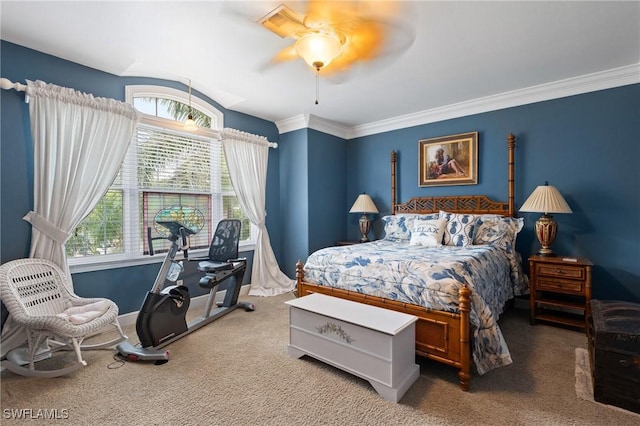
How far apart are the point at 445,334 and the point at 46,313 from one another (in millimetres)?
3082

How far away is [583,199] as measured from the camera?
3334 millimetres

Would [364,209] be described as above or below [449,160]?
below

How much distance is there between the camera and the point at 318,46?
2.20 metres

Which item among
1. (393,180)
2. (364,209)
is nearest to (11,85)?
(364,209)

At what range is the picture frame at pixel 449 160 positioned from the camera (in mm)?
4055

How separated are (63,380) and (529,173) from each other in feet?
16.2

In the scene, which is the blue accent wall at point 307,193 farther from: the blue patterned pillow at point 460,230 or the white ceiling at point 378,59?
the blue patterned pillow at point 460,230

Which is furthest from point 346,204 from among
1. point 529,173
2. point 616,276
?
point 616,276

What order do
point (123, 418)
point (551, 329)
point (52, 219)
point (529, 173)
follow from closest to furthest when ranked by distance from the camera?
point (123, 418)
point (52, 219)
point (551, 329)
point (529, 173)

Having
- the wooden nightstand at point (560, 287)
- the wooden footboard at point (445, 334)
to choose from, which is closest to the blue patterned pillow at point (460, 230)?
the wooden nightstand at point (560, 287)

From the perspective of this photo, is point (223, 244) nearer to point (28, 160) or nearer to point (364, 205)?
point (28, 160)

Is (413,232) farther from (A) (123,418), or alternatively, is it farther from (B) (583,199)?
(A) (123,418)

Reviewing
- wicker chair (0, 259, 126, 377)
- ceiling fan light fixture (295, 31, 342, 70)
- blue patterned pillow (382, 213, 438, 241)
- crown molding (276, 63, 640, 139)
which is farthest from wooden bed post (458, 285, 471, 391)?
crown molding (276, 63, 640, 139)

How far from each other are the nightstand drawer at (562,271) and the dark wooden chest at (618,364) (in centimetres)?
106
